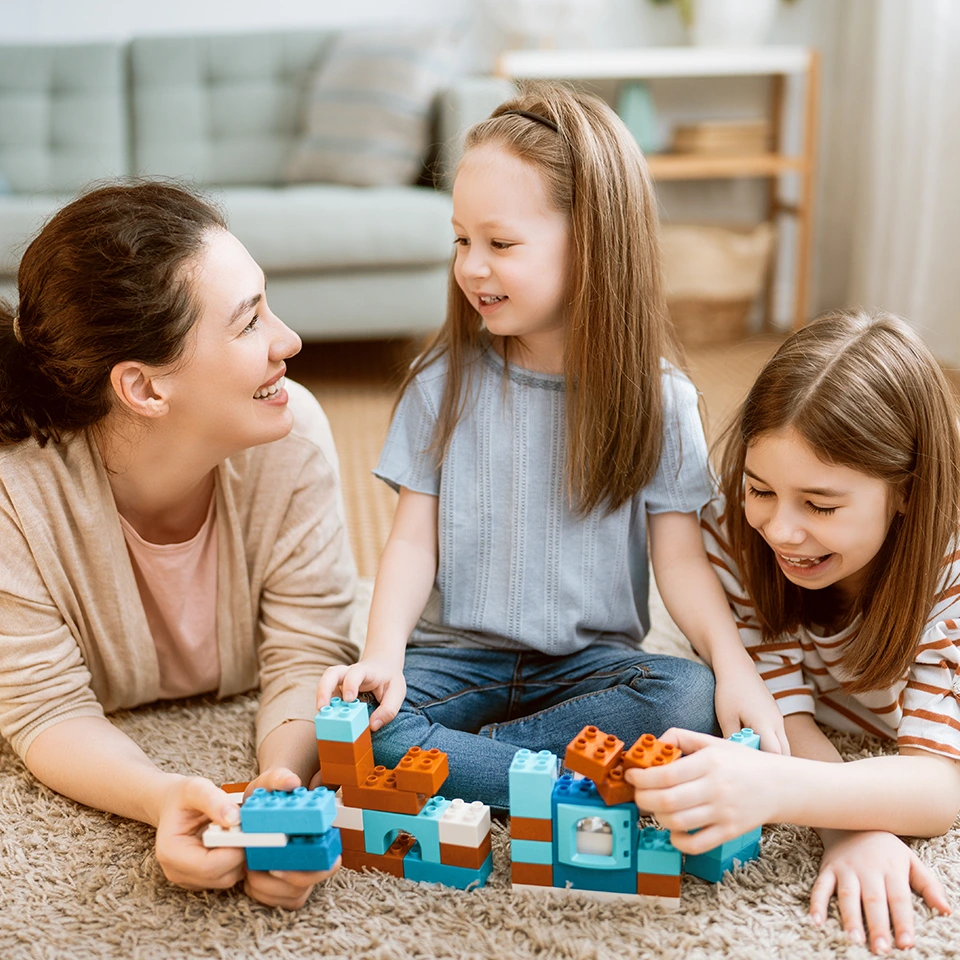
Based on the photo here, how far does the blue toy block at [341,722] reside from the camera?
879 millimetres

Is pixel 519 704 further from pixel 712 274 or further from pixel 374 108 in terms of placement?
pixel 712 274

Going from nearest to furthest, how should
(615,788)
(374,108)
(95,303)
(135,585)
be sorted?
(615,788) → (95,303) → (135,585) → (374,108)

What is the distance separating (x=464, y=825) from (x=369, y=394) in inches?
75.5

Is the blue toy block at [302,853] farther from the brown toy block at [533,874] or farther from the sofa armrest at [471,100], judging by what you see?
the sofa armrest at [471,100]

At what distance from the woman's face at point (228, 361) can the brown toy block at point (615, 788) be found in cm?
50

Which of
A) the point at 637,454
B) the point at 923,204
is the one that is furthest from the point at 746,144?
the point at 637,454

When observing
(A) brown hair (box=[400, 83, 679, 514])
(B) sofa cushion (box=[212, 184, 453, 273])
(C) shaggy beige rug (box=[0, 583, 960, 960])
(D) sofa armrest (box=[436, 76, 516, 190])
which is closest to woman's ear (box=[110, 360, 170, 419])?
(A) brown hair (box=[400, 83, 679, 514])

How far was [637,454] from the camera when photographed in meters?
1.11

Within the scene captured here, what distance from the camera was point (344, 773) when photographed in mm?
892

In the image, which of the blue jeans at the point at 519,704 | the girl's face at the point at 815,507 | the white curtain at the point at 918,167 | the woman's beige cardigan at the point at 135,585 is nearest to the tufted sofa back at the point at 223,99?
the white curtain at the point at 918,167

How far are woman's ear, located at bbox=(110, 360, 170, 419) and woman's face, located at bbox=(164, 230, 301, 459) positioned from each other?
0.01 meters

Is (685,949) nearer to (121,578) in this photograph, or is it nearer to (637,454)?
(637,454)

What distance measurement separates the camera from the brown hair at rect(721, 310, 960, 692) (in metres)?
0.94

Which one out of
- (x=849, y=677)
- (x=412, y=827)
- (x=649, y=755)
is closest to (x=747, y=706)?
(x=849, y=677)
